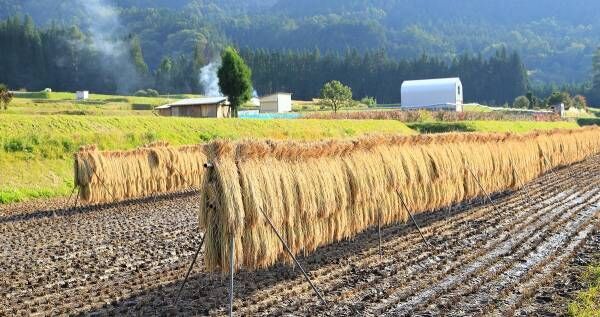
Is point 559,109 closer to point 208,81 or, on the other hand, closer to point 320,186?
point 208,81

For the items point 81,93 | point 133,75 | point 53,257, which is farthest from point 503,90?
point 53,257

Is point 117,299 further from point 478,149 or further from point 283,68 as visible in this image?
point 283,68

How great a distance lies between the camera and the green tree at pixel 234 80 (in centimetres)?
5581

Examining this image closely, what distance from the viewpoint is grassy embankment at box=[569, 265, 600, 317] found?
8609 millimetres

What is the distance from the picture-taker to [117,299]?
31.6 ft

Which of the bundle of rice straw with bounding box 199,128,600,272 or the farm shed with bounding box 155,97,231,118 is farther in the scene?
the farm shed with bounding box 155,97,231,118

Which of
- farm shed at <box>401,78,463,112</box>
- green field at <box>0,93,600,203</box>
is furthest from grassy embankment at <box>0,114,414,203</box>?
farm shed at <box>401,78,463,112</box>

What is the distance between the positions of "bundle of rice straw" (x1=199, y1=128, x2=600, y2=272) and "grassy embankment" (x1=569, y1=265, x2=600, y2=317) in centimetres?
448

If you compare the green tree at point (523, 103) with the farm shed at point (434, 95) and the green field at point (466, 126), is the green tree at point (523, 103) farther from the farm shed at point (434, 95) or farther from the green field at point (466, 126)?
the green field at point (466, 126)

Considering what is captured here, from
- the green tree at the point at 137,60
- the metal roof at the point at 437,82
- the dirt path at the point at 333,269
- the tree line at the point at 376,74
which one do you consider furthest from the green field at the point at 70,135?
the green tree at the point at 137,60

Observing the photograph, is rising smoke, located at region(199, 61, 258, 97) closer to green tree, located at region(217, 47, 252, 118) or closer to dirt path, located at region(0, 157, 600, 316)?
green tree, located at region(217, 47, 252, 118)

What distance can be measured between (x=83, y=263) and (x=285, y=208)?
4555 mm

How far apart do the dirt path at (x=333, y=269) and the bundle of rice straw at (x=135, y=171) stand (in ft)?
8.31

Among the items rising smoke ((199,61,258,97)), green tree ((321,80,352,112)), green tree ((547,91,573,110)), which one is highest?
rising smoke ((199,61,258,97))
